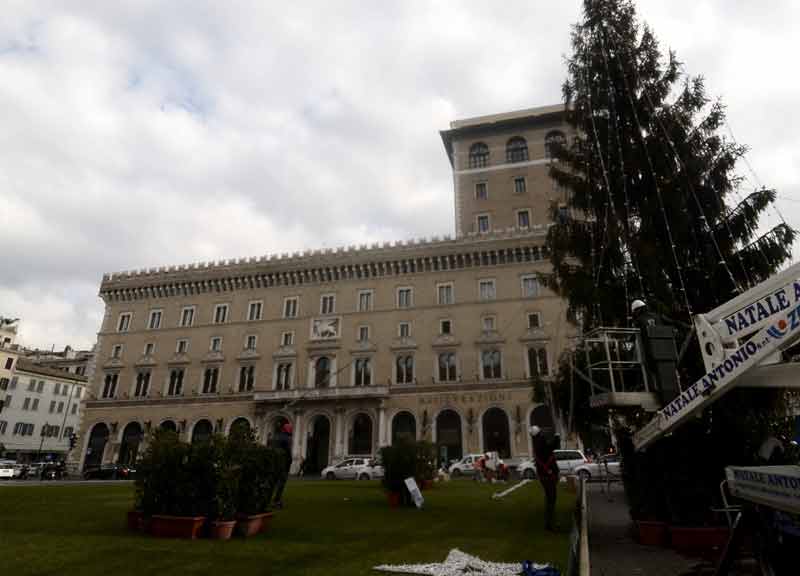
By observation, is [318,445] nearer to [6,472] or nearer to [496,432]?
[496,432]

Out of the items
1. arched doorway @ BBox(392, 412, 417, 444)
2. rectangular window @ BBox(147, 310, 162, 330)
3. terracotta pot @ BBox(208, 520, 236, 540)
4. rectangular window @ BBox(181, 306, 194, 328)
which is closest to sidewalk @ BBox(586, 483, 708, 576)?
terracotta pot @ BBox(208, 520, 236, 540)

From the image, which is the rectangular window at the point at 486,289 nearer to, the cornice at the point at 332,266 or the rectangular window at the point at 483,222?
the cornice at the point at 332,266

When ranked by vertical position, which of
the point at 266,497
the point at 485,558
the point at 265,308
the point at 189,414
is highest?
the point at 265,308

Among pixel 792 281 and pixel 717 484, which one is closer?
pixel 792 281

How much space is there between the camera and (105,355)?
1945 inches

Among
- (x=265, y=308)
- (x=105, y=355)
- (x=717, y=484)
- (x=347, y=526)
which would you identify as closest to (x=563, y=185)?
(x=717, y=484)

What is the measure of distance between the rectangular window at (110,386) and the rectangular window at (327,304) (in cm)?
2145

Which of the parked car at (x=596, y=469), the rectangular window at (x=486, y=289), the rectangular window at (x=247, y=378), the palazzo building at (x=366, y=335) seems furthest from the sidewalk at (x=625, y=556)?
the rectangular window at (x=247, y=378)

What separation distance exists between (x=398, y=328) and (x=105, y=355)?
29.8m

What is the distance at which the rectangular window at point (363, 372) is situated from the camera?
41.6 meters

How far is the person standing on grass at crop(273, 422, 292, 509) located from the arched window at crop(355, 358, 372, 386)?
2947 centimetres

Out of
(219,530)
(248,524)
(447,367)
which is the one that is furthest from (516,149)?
(219,530)

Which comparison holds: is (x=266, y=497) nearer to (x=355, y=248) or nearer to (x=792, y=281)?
(x=792, y=281)

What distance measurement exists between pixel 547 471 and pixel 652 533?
6.49 ft
